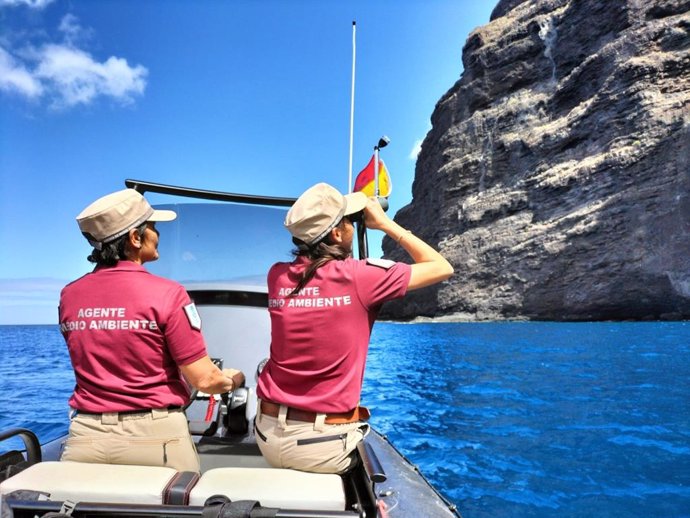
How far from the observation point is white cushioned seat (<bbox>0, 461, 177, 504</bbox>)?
58.8 inches

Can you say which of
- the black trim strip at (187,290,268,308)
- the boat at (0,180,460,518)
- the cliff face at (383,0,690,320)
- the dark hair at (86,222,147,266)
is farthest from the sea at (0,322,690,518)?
the cliff face at (383,0,690,320)

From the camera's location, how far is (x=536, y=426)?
20.8 ft

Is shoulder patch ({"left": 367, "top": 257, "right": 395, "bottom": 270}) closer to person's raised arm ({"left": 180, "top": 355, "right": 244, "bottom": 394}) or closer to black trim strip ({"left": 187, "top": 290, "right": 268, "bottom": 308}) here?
person's raised arm ({"left": 180, "top": 355, "right": 244, "bottom": 394})

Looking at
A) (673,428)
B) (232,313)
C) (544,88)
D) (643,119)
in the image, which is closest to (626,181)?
(643,119)

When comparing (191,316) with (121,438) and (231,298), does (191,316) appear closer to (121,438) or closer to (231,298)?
(121,438)

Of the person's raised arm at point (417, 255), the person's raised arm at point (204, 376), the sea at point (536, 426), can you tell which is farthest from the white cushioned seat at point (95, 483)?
the sea at point (536, 426)

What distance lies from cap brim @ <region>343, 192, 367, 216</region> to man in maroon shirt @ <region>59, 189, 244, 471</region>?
733 mm

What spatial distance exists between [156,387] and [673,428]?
6575 millimetres

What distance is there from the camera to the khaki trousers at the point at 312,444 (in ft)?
5.90

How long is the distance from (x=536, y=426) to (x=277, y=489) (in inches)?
224

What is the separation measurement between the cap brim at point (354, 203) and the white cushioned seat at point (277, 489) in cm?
98

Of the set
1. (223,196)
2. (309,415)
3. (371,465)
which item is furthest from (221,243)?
(371,465)

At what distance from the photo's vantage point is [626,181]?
128 ft

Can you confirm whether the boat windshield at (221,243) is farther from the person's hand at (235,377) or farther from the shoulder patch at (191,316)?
the shoulder patch at (191,316)
